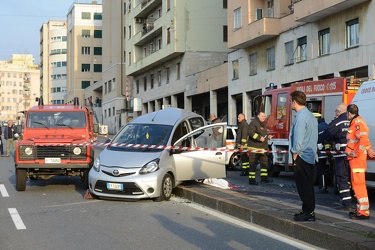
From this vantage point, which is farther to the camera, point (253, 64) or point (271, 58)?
point (253, 64)

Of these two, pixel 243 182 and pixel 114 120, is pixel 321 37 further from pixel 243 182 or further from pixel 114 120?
pixel 114 120

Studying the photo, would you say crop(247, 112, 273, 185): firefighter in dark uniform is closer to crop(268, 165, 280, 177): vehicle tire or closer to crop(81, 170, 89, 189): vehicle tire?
crop(268, 165, 280, 177): vehicle tire

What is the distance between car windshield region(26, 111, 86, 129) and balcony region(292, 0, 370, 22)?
1474 cm

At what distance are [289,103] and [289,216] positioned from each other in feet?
29.1

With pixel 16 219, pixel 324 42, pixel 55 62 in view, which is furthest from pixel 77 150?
pixel 55 62

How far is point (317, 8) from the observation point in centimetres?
2578

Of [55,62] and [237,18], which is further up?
[55,62]

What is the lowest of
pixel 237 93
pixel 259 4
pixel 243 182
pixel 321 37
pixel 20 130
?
pixel 243 182

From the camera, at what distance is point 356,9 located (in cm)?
2447

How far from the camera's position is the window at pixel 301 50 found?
28.9 metres

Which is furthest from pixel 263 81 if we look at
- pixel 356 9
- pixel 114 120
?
pixel 114 120

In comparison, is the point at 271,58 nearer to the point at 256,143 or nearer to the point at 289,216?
the point at 256,143

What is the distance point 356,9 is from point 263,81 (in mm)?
9500

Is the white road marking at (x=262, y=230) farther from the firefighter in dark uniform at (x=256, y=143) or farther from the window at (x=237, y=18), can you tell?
the window at (x=237, y=18)
